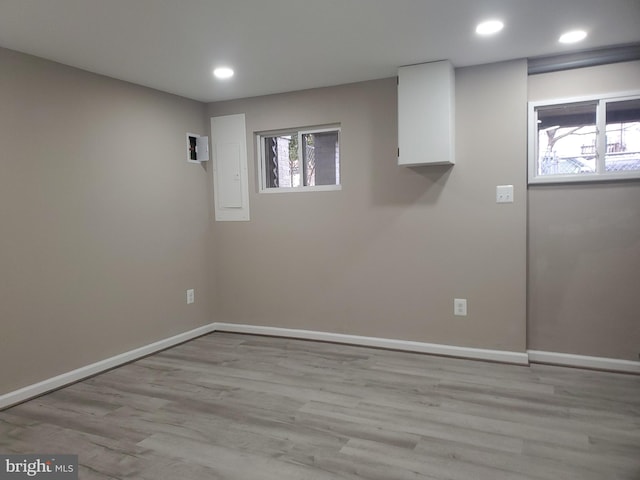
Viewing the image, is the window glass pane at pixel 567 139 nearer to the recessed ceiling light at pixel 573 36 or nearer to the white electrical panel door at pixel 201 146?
the recessed ceiling light at pixel 573 36

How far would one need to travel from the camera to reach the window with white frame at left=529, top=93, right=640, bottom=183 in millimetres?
3086

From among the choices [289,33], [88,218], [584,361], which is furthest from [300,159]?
[584,361]

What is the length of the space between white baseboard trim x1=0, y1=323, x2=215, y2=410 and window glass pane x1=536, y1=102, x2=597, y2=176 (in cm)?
331

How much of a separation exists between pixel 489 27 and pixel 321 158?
1.83 m

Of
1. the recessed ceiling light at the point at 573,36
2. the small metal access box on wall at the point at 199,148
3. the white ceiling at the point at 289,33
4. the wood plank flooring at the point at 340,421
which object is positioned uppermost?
the white ceiling at the point at 289,33

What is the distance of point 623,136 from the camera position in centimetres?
311

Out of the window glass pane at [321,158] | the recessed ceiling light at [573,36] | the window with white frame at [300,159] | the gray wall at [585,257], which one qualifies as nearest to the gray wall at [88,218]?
the window with white frame at [300,159]

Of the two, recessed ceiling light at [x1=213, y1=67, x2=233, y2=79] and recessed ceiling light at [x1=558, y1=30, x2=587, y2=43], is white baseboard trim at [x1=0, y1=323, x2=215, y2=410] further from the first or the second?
recessed ceiling light at [x1=558, y1=30, x2=587, y2=43]

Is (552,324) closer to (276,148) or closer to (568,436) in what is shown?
(568,436)

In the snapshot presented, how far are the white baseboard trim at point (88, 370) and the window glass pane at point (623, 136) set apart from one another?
12.1 ft

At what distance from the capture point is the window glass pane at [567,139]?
319 centimetres

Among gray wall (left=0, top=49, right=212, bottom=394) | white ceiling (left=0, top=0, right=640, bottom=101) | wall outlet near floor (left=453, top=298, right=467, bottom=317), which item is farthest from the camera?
wall outlet near floor (left=453, top=298, right=467, bottom=317)

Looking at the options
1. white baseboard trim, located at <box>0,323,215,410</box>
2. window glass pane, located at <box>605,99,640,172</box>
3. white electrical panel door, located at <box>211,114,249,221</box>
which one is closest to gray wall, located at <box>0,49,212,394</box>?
white baseboard trim, located at <box>0,323,215,410</box>

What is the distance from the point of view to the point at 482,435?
2.32 meters
